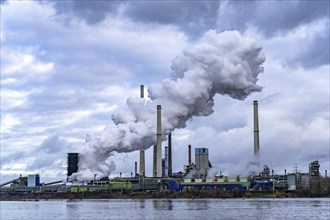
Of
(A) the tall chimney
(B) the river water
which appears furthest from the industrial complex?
(B) the river water

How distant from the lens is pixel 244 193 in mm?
172875

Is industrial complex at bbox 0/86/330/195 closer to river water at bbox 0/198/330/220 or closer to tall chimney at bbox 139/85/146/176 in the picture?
tall chimney at bbox 139/85/146/176

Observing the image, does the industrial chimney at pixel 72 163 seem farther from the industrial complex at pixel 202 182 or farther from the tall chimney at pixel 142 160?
the tall chimney at pixel 142 160

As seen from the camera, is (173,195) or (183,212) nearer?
(183,212)

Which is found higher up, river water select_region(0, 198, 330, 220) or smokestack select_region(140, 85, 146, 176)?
smokestack select_region(140, 85, 146, 176)

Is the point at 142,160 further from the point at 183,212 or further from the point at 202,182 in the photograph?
the point at 183,212

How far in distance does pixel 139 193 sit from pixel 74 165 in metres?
23.0

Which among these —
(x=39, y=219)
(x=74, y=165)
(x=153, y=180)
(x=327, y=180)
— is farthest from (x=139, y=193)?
(x=39, y=219)

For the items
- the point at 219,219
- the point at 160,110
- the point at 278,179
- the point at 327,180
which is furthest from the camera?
the point at 278,179

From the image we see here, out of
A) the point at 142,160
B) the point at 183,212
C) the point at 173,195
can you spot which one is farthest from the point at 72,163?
the point at 183,212

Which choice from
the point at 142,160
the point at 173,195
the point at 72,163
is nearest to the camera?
the point at 173,195

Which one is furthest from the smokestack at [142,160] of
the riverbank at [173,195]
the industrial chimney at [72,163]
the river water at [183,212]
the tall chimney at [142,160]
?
the river water at [183,212]

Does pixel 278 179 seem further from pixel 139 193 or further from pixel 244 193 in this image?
pixel 139 193

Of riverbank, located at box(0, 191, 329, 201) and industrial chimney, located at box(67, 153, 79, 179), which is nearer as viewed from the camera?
riverbank, located at box(0, 191, 329, 201)
